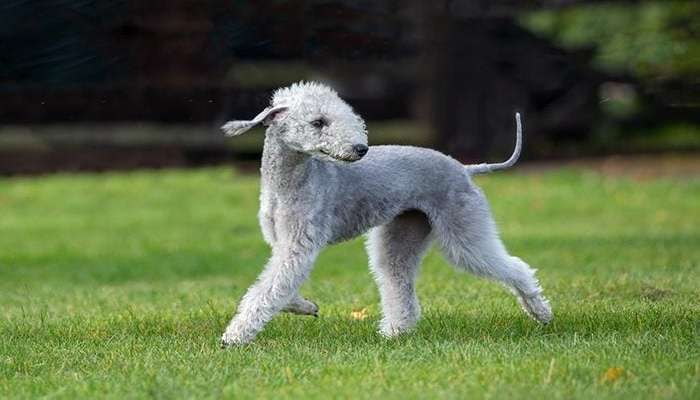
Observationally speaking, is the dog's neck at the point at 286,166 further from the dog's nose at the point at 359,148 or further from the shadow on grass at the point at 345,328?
the shadow on grass at the point at 345,328

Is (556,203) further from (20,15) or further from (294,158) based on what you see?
(294,158)

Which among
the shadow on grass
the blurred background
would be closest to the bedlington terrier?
the shadow on grass

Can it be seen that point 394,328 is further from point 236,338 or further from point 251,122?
point 251,122

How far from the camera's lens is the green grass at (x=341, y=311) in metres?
5.48

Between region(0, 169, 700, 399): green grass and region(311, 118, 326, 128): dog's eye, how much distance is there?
42.9 inches

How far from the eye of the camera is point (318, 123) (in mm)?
6281

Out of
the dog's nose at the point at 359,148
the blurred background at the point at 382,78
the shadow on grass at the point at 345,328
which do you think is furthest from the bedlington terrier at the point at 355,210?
the blurred background at the point at 382,78

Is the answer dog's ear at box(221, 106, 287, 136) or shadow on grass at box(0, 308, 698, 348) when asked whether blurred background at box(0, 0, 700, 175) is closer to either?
shadow on grass at box(0, 308, 698, 348)

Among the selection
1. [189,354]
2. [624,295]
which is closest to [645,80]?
[624,295]

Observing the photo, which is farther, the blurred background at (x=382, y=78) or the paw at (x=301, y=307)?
the blurred background at (x=382, y=78)

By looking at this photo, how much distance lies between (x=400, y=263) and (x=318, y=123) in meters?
1.14

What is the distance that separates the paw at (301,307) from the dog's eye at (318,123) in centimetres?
101

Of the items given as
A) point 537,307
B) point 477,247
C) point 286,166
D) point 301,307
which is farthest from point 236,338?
point 537,307

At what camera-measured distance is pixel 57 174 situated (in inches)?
717
